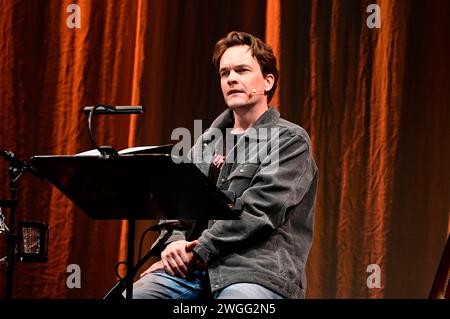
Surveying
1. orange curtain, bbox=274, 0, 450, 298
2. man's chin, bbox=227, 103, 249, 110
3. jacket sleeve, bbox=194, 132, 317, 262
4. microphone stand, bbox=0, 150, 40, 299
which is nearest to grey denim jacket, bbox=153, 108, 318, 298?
jacket sleeve, bbox=194, 132, 317, 262

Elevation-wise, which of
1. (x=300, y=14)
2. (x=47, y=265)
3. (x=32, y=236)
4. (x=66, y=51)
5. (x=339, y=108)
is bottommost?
(x=47, y=265)

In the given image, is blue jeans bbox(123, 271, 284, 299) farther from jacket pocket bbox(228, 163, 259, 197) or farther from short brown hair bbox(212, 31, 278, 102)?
short brown hair bbox(212, 31, 278, 102)

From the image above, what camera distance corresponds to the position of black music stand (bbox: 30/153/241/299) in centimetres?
171

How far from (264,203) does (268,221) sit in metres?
0.05

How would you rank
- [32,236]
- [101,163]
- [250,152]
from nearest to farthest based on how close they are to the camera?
[101,163] < [250,152] < [32,236]

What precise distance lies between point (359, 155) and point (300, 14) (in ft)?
2.29

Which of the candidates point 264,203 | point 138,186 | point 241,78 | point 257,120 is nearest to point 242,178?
point 264,203

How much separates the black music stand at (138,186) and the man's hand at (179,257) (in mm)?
209

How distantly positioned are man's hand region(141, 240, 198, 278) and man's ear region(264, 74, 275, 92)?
66 cm

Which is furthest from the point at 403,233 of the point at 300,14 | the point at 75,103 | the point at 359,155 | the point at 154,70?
the point at 75,103

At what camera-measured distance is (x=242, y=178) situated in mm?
2238

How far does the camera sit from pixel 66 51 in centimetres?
319

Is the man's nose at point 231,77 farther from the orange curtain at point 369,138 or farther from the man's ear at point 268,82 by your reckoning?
the orange curtain at point 369,138

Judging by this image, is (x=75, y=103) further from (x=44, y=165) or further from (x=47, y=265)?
(x=44, y=165)
